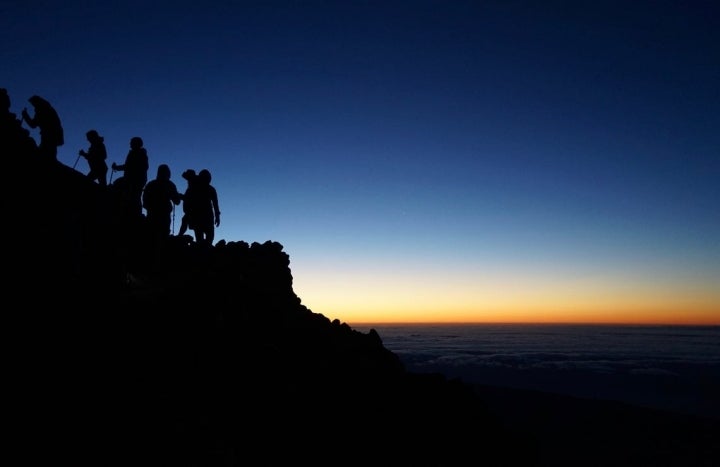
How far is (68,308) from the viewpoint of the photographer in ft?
27.9

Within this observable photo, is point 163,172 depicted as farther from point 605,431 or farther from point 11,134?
point 605,431

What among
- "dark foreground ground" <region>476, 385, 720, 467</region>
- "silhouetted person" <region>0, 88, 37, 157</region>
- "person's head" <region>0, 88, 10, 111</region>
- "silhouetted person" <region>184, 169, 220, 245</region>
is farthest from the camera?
"dark foreground ground" <region>476, 385, 720, 467</region>

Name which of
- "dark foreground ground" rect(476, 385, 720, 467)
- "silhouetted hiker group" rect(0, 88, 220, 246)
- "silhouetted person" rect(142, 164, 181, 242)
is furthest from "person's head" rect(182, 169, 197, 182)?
"dark foreground ground" rect(476, 385, 720, 467)

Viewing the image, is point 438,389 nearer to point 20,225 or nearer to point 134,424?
point 134,424

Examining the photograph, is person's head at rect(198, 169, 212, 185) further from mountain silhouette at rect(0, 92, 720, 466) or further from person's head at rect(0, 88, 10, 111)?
person's head at rect(0, 88, 10, 111)

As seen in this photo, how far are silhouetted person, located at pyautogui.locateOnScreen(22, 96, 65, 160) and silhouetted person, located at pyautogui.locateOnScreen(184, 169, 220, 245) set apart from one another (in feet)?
13.2

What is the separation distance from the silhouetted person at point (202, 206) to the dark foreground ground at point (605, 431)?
18.1 m

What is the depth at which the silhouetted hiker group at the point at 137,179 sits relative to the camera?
11.9 metres

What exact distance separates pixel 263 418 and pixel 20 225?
748 centimetres

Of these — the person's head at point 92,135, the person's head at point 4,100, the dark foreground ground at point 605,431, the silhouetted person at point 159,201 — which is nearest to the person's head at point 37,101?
the person's head at point 4,100

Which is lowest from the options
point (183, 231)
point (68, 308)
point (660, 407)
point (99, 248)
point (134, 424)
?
point (660, 407)

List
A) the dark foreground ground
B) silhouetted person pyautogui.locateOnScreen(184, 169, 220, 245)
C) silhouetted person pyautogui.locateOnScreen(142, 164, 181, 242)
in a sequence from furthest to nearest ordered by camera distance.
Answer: the dark foreground ground, silhouetted person pyautogui.locateOnScreen(184, 169, 220, 245), silhouetted person pyautogui.locateOnScreen(142, 164, 181, 242)

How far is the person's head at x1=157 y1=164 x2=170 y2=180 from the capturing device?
1299 cm

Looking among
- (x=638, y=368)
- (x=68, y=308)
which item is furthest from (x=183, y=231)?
(x=638, y=368)
